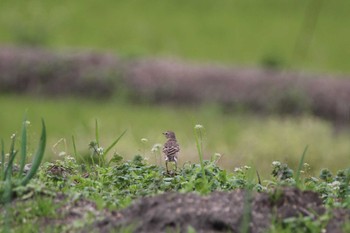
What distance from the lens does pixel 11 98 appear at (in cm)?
1808

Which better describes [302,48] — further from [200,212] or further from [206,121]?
[200,212]

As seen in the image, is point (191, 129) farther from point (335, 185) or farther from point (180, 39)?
point (335, 185)

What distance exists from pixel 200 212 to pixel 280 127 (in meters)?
11.5

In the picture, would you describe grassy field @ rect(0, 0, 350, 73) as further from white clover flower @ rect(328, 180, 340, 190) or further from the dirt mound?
the dirt mound

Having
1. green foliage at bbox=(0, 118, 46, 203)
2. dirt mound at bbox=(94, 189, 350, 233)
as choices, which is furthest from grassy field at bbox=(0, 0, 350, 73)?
dirt mound at bbox=(94, 189, 350, 233)

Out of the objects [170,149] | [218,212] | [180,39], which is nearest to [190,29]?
[180,39]

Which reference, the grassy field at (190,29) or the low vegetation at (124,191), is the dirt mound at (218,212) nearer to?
the low vegetation at (124,191)

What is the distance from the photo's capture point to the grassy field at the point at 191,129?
13.6m

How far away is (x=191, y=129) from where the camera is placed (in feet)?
52.1

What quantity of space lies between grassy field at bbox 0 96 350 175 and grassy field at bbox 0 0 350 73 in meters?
2.49

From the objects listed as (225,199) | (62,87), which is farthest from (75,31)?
(225,199)

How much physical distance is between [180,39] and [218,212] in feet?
56.2

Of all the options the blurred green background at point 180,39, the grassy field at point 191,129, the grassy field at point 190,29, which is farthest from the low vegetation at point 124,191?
the grassy field at point 190,29

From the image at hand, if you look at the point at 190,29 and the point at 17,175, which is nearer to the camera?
the point at 17,175
